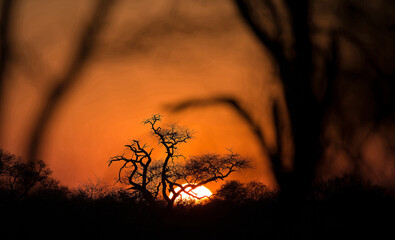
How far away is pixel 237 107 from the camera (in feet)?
13.2

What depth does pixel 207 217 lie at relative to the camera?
665 centimetres

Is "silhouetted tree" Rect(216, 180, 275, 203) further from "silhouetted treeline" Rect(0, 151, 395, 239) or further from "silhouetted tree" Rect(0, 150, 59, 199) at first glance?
"silhouetted tree" Rect(0, 150, 59, 199)

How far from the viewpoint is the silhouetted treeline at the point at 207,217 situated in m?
3.79

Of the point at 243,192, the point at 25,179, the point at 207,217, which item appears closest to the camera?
the point at 25,179

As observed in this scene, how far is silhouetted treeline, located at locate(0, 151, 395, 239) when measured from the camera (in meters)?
3.79

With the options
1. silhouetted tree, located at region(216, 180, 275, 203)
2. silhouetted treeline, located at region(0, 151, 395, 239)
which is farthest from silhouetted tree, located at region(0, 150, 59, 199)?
silhouetted tree, located at region(216, 180, 275, 203)

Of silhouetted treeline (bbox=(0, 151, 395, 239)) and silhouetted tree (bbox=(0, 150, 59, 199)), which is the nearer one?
silhouetted treeline (bbox=(0, 151, 395, 239))

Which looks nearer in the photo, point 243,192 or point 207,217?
point 207,217

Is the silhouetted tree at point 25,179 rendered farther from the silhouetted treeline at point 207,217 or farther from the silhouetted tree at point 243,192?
the silhouetted tree at point 243,192

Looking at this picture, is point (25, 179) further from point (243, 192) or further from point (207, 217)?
point (243, 192)

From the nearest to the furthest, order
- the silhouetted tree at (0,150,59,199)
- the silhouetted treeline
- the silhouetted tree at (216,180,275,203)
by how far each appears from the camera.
Result: the silhouetted treeline
the silhouetted tree at (0,150,59,199)
the silhouetted tree at (216,180,275,203)

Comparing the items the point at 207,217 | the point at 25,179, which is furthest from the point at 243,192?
the point at 25,179

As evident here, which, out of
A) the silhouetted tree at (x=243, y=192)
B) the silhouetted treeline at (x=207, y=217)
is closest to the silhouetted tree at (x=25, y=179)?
the silhouetted treeline at (x=207, y=217)

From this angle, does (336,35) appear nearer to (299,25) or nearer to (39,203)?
(299,25)
